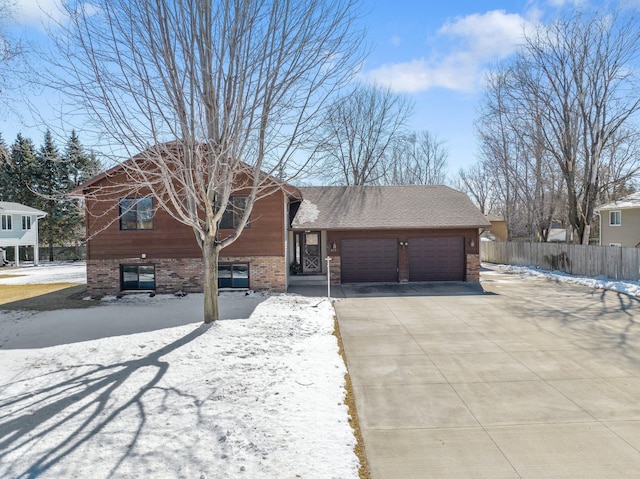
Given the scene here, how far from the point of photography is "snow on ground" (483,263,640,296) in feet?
46.5

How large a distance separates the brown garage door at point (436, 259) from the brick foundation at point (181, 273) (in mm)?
5656

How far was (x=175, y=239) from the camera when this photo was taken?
14.4m

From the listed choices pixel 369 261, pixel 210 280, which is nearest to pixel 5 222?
pixel 369 261

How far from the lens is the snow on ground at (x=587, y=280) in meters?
Result: 14.2

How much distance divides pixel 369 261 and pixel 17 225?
26.7 m

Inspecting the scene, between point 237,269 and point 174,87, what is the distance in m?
7.91

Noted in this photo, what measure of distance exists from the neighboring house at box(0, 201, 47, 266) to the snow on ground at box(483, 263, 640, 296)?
105 feet

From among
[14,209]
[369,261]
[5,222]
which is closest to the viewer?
[369,261]

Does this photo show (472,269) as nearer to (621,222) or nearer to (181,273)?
(181,273)

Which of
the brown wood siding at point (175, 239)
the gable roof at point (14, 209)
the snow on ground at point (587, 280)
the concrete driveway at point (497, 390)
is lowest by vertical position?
the concrete driveway at point (497, 390)

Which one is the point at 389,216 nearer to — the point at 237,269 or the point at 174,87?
the point at 237,269

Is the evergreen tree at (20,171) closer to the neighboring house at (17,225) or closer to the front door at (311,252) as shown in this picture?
the neighboring house at (17,225)

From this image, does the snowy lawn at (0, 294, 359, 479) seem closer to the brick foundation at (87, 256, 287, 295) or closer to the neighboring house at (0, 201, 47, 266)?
the brick foundation at (87, 256, 287, 295)

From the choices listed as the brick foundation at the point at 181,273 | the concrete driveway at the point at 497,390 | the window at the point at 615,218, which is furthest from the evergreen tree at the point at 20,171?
the window at the point at 615,218
